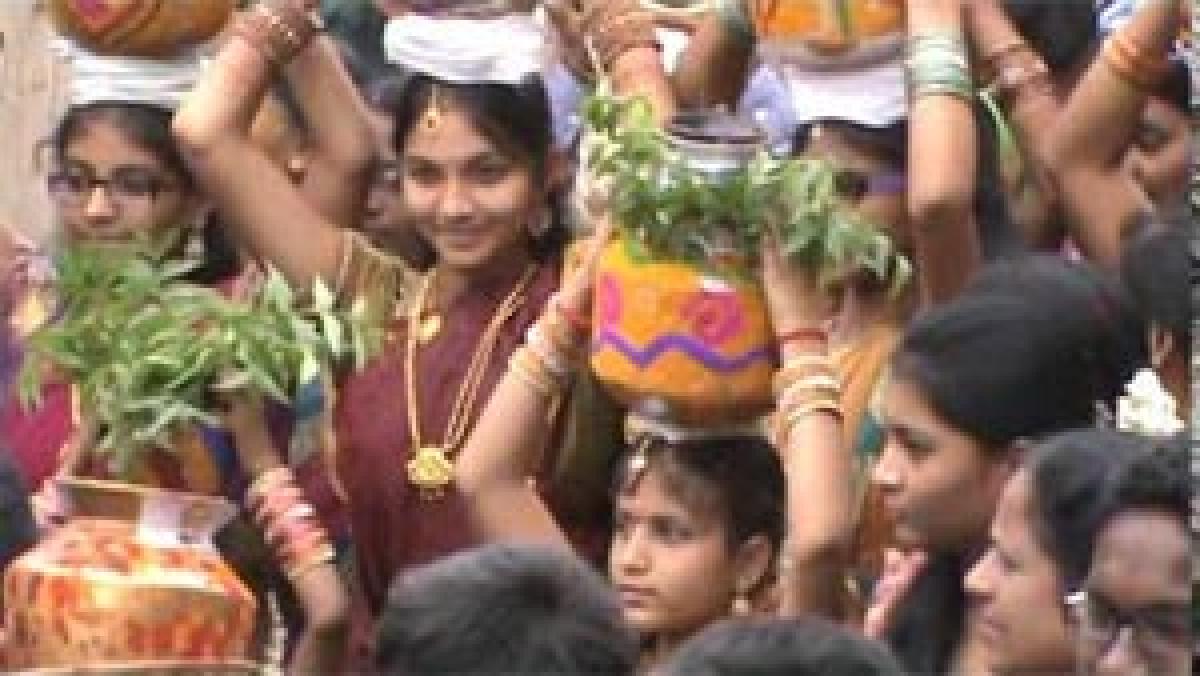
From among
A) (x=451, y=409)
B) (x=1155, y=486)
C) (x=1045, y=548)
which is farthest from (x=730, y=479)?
(x=1155, y=486)

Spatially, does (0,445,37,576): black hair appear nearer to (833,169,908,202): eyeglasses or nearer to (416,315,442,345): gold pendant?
(416,315,442,345): gold pendant

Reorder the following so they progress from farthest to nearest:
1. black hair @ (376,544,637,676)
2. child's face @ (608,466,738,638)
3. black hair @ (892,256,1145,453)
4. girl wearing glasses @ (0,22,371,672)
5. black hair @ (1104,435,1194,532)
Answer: girl wearing glasses @ (0,22,371,672)
child's face @ (608,466,738,638)
black hair @ (892,256,1145,453)
black hair @ (376,544,637,676)
black hair @ (1104,435,1194,532)

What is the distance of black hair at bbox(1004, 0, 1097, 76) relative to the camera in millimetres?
6129

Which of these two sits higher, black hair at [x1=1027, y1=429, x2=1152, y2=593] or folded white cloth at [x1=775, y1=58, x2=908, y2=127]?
folded white cloth at [x1=775, y1=58, x2=908, y2=127]

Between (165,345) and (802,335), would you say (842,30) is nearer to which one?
(802,335)

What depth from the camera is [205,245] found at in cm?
652

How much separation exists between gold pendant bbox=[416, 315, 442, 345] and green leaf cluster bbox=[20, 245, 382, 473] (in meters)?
0.27

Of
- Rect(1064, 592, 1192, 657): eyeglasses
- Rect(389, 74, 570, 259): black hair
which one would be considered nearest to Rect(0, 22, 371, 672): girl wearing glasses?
Rect(389, 74, 570, 259): black hair

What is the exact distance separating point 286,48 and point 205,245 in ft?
1.10

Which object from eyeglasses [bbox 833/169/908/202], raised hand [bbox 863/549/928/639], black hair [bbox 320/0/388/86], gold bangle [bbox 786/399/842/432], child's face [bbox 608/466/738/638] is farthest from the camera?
black hair [bbox 320/0/388/86]

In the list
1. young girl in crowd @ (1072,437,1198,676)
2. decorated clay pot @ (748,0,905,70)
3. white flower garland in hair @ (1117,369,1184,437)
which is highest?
decorated clay pot @ (748,0,905,70)

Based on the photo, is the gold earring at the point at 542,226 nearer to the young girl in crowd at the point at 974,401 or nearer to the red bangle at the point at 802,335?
the red bangle at the point at 802,335

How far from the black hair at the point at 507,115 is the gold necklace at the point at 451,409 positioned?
0.31 feet

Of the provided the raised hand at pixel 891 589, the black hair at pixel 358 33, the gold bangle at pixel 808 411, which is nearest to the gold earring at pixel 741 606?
the raised hand at pixel 891 589
